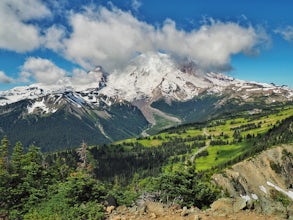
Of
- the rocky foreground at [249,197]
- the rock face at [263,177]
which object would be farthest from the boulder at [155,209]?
the rock face at [263,177]

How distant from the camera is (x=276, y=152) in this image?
A: 179125 mm

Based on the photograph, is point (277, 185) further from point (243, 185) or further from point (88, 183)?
point (88, 183)

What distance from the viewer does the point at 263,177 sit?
527 feet

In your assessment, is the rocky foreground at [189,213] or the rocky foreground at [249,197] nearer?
the rocky foreground at [189,213]

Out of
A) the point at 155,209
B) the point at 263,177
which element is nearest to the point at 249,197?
the point at 263,177

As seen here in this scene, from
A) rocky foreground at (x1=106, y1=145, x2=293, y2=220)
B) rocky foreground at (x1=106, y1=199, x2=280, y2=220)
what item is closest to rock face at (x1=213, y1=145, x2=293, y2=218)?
rocky foreground at (x1=106, y1=145, x2=293, y2=220)

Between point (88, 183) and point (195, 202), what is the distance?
48.3 feet

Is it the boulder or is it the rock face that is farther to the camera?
the rock face

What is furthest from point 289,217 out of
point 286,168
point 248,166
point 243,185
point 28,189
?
point 286,168

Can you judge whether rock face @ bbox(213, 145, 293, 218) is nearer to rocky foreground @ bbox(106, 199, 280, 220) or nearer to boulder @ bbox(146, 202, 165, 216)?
rocky foreground @ bbox(106, 199, 280, 220)

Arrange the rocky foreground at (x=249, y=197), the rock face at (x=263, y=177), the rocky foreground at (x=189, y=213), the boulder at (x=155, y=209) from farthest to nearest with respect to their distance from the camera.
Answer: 1. the rock face at (x=263, y=177)
2. the boulder at (x=155, y=209)
3. the rocky foreground at (x=249, y=197)
4. the rocky foreground at (x=189, y=213)

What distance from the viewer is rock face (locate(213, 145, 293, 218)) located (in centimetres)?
13562

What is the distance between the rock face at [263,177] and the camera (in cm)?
13562

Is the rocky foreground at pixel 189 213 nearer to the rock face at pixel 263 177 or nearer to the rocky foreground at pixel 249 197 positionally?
the rocky foreground at pixel 249 197
